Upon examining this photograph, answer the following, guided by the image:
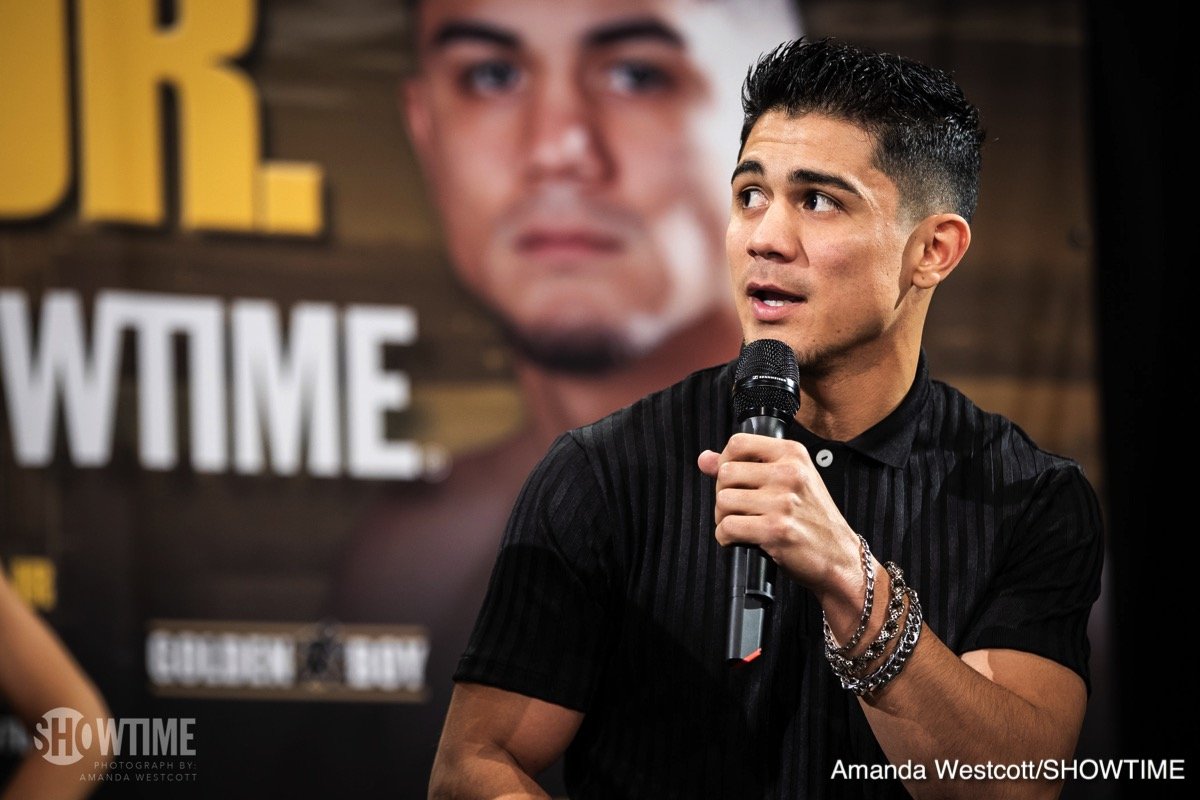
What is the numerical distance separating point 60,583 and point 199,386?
1.97 feet

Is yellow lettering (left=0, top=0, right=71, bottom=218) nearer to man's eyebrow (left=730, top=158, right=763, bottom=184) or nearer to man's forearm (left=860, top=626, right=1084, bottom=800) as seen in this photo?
man's eyebrow (left=730, top=158, right=763, bottom=184)

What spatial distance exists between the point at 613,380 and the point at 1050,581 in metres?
1.96

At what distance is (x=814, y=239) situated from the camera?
1.72 meters

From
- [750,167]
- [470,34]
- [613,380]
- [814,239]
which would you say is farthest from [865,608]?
[470,34]

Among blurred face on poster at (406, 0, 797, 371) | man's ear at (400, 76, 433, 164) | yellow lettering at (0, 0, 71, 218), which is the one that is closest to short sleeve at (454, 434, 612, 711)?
blurred face on poster at (406, 0, 797, 371)

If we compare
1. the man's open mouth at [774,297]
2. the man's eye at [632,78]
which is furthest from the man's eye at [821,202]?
the man's eye at [632,78]

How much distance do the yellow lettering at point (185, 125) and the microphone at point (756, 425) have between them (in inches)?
87.3

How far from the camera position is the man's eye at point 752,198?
1.78 m

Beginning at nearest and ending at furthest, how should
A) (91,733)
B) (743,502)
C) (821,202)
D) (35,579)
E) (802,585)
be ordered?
(743,502), (802,585), (821,202), (91,733), (35,579)

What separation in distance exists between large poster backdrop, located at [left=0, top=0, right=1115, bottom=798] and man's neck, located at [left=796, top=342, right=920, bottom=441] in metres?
1.74

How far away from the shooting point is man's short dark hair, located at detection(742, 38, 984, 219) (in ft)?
5.81

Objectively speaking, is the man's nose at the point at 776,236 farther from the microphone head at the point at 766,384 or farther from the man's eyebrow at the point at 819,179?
the microphone head at the point at 766,384

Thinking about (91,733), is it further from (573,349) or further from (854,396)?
(854,396)

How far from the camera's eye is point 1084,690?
1720 mm
